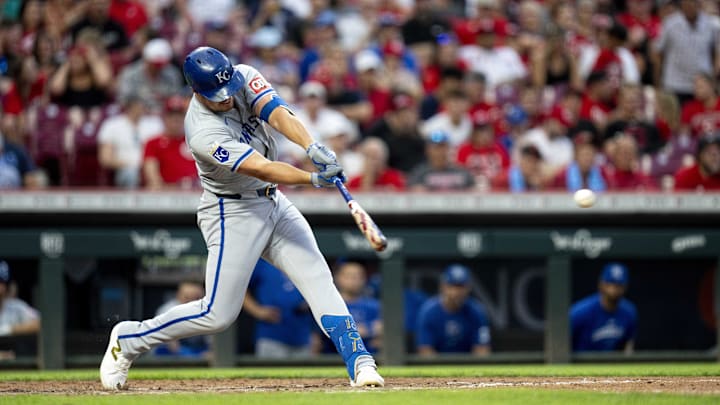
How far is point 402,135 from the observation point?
35.0 feet

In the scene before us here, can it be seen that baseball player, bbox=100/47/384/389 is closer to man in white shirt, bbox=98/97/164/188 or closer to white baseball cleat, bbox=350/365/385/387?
white baseball cleat, bbox=350/365/385/387

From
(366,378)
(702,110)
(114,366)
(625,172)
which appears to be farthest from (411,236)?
(702,110)

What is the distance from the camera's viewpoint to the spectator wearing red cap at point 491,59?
12.2 metres

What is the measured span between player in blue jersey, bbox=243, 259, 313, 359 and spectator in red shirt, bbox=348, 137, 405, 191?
3.61ft

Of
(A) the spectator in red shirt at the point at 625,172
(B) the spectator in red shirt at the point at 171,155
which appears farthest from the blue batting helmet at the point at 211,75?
(A) the spectator in red shirt at the point at 625,172

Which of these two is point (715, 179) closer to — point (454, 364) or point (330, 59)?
point (454, 364)

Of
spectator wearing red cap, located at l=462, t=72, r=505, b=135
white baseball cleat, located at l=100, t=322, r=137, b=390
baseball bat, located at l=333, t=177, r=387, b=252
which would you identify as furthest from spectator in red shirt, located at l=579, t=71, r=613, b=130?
white baseball cleat, located at l=100, t=322, r=137, b=390

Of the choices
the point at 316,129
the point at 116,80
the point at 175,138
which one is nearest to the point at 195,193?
the point at 175,138

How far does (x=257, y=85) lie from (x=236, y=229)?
0.76m

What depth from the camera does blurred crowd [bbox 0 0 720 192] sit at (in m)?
9.98

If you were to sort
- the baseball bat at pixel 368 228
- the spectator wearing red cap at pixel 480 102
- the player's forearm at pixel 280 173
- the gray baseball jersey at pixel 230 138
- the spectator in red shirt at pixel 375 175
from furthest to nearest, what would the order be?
the spectator wearing red cap at pixel 480 102 → the spectator in red shirt at pixel 375 175 → the gray baseball jersey at pixel 230 138 → the player's forearm at pixel 280 173 → the baseball bat at pixel 368 228

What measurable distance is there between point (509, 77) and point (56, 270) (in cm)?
539

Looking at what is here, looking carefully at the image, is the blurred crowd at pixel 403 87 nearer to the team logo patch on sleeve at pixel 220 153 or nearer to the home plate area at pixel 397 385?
the home plate area at pixel 397 385

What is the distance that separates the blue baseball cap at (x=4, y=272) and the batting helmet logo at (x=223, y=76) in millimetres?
4039
